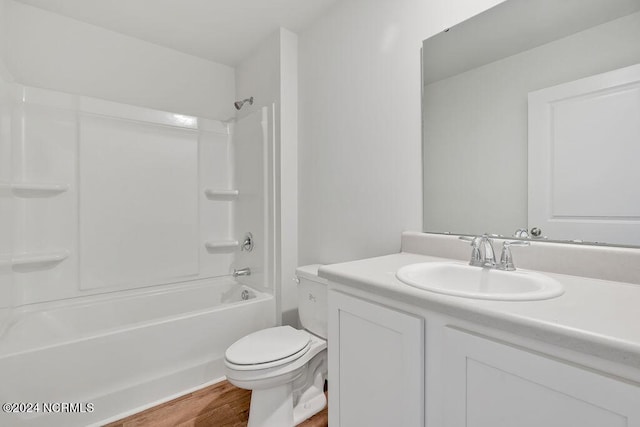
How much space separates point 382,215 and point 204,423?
1432 millimetres

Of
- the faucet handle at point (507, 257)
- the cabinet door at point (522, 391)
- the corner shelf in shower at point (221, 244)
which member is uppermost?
the faucet handle at point (507, 257)

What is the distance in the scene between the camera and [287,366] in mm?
1400

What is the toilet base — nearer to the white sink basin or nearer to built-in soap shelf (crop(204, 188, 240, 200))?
the white sink basin

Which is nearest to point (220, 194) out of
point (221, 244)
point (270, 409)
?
point (221, 244)

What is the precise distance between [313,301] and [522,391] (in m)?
1.20

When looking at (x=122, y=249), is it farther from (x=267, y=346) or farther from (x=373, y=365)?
(x=373, y=365)

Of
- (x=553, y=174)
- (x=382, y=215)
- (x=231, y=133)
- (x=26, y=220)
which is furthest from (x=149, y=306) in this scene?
(x=553, y=174)

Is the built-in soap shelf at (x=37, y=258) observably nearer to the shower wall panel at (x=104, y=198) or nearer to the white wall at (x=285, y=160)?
the shower wall panel at (x=104, y=198)

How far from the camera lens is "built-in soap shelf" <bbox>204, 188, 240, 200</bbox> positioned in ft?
8.24

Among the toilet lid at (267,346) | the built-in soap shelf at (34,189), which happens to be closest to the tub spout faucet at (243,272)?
the toilet lid at (267,346)

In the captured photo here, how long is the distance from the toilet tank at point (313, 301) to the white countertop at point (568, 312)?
71 cm

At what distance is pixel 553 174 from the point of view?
1.03m

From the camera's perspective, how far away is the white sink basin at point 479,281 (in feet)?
2.48

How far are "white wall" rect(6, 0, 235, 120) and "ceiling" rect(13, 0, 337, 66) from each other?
0.09 m
